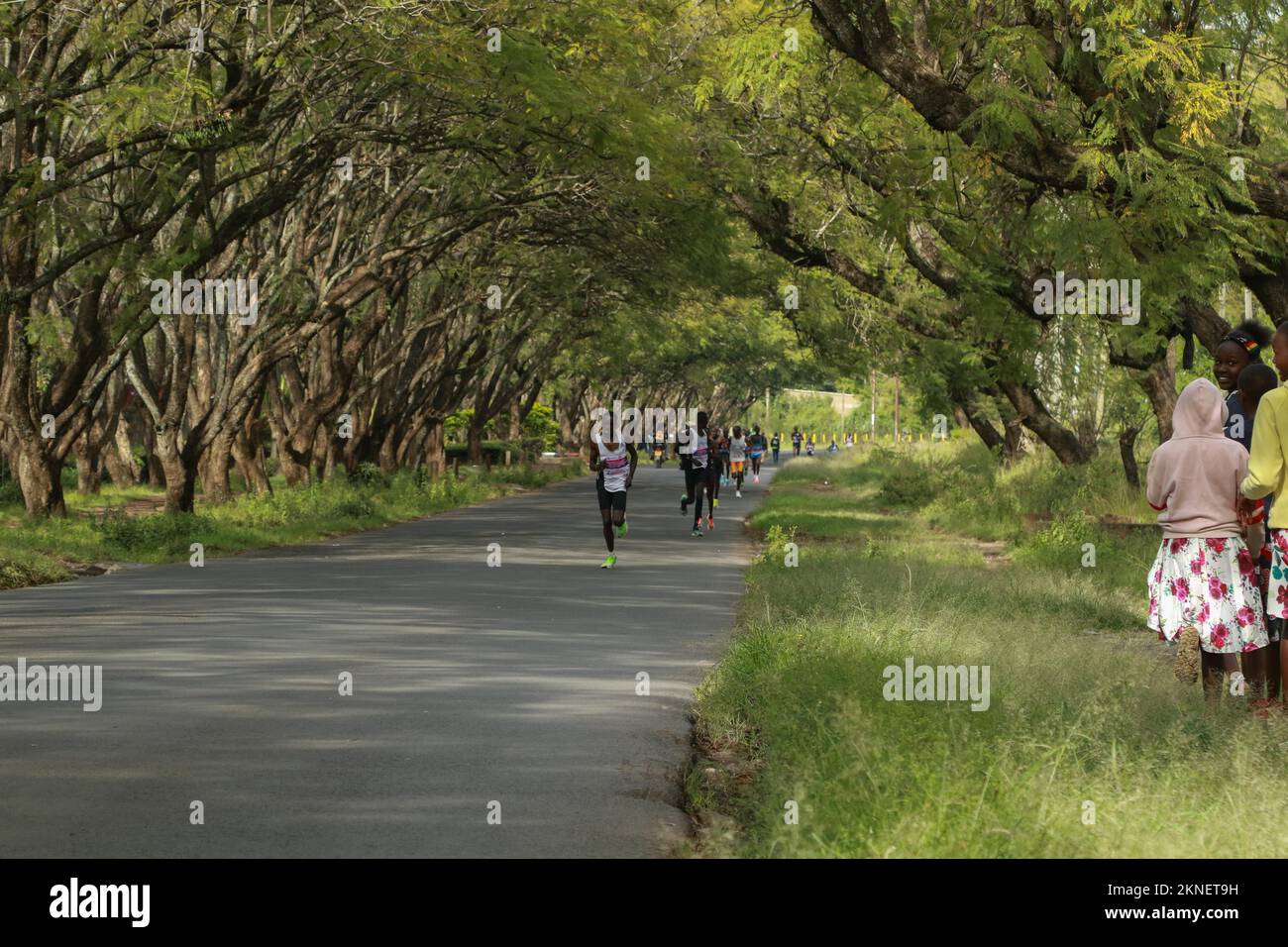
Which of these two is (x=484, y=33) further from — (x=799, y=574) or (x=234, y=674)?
(x=234, y=674)

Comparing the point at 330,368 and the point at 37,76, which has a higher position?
the point at 37,76

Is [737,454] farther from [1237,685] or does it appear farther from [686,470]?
[1237,685]

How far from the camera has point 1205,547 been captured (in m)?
9.84

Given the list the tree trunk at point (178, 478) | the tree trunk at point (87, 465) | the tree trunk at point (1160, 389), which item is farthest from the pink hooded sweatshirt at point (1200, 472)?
the tree trunk at point (87, 465)

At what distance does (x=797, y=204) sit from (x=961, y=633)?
1694 cm

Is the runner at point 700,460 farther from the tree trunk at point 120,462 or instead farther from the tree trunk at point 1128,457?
the tree trunk at point 120,462

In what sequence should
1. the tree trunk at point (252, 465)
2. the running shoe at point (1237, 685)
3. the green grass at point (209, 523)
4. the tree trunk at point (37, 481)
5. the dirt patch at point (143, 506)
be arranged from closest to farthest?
the running shoe at point (1237, 685) < the green grass at point (209, 523) < the tree trunk at point (37, 481) < the dirt patch at point (143, 506) < the tree trunk at point (252, 465)

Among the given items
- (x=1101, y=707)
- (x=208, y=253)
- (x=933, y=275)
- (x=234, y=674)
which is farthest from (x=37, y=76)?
(x=1101, y=707)

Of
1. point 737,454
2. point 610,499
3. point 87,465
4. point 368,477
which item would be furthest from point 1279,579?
point 87,465

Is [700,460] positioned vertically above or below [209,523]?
above

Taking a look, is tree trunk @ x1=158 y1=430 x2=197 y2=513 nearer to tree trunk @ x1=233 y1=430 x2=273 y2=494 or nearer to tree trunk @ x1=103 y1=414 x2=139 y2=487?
tree trunk @ x1=233 y1=430 x2=273 y2=494

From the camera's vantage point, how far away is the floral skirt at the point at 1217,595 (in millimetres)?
9703

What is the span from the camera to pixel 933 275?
1078 inches

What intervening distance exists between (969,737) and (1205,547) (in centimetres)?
238
